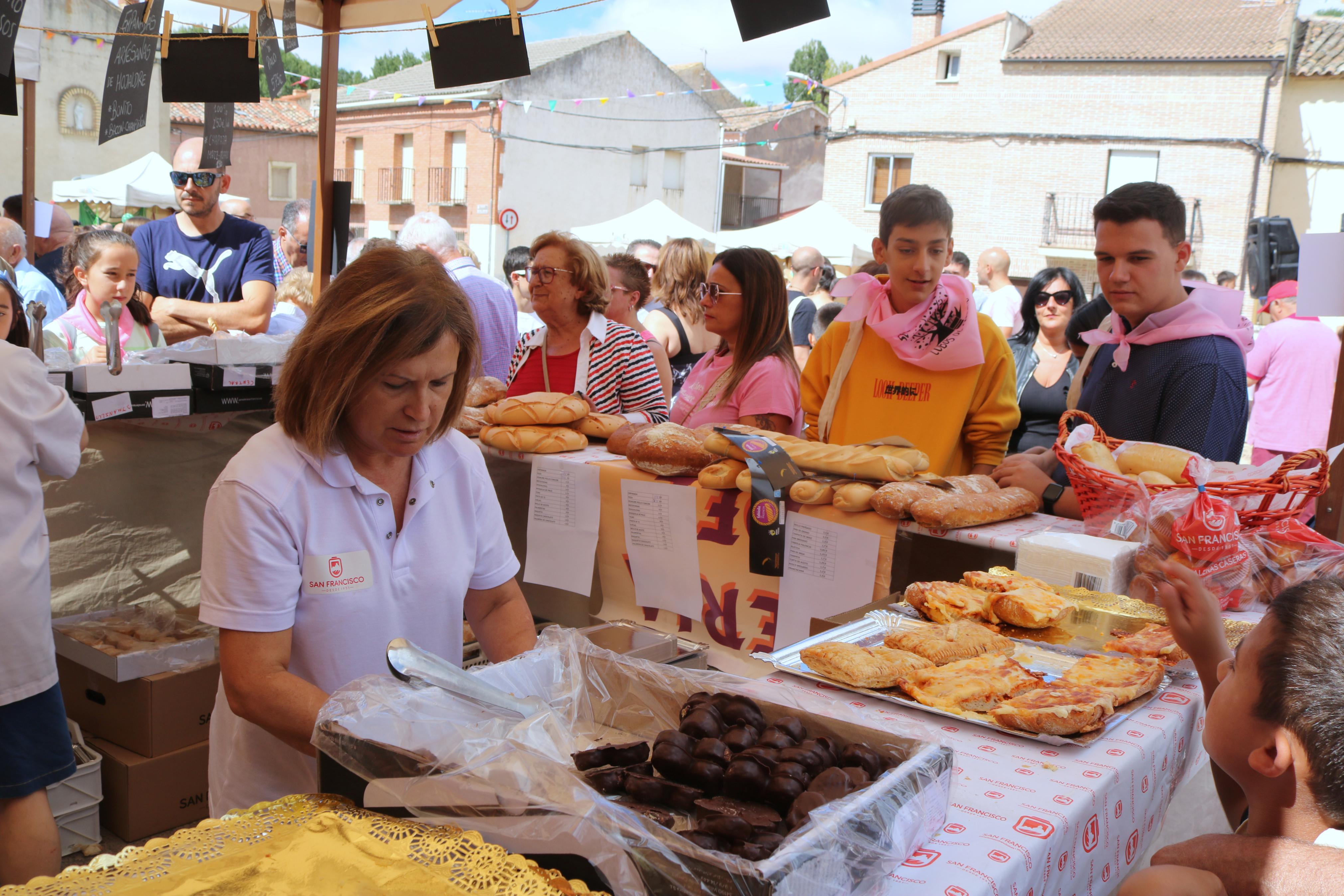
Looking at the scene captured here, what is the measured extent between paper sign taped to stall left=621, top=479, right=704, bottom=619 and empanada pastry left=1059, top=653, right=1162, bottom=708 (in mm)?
1403

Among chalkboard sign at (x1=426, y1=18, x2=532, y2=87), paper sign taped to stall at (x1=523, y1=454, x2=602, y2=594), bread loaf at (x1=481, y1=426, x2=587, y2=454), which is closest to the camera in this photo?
paper sign taped to stall at (x1=523, y1=454, x2=602, y2=594)

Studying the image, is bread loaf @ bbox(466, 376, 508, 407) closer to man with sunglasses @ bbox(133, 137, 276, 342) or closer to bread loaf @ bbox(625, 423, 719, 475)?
A: bread loaf @ bbox(625, 423, 719, 475)

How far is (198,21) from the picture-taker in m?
4.77

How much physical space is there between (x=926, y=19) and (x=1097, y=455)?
29.5 m

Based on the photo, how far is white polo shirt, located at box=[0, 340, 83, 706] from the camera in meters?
2.34

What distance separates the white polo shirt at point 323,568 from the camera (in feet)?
5.20

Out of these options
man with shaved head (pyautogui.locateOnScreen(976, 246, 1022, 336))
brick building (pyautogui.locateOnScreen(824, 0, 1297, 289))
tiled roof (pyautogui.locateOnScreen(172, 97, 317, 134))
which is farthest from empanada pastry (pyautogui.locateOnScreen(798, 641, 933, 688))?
tiled roof (pyautogui.locateOnScreen(172, 97, 317, 134))

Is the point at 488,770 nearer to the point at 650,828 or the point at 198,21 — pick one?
the point at 650,828

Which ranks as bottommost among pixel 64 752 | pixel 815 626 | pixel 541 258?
pixel 64 752

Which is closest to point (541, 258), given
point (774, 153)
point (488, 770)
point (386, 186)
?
point (488, 770)

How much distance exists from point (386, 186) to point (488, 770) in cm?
2983

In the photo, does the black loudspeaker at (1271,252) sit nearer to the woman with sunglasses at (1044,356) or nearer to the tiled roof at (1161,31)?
the woman with sunglasses at (1044,356)

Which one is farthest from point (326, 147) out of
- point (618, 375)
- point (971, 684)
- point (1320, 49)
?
point (1320, 49)

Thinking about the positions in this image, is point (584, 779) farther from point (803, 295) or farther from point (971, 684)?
point (803, 295)
